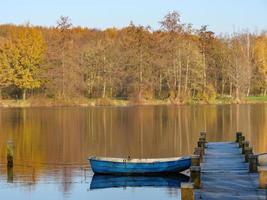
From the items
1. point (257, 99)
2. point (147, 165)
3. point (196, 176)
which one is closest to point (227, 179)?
point (196, 176)

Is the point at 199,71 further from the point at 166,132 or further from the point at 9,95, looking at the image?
the point at 166,132

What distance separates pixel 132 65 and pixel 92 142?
5031cm

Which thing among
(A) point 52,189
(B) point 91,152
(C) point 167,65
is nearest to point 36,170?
(A) point 52,189

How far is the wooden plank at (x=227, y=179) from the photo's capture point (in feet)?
60.5

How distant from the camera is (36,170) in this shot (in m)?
31.4

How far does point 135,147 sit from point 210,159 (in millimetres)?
13519

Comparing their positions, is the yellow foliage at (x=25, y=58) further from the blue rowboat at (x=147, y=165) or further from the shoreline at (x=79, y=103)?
the blue rowboat at (x=147, y=165)

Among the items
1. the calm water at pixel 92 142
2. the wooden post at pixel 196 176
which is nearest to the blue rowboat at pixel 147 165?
the calm water at pixel 92 142

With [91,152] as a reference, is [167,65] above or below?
above

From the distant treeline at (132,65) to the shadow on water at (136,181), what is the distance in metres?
63.4

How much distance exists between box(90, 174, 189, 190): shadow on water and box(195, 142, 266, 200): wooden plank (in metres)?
1.61

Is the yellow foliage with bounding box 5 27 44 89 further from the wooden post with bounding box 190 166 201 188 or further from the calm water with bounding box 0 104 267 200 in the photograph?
the wooden post with bounding box 190 166 201 188

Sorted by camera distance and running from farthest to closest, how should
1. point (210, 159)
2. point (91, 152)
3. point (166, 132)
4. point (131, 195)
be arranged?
point (166, 132) < point (91, 152) < point (210, 159) < point (131, 195)

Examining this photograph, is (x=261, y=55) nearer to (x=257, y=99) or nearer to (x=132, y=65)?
(x=257, y=99)
